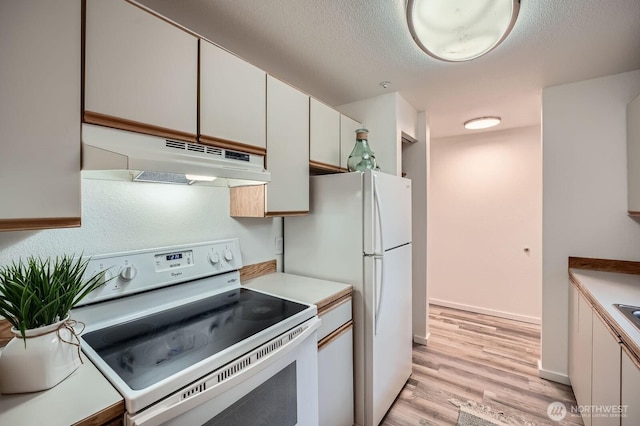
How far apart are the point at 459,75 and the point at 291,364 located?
7.03ft

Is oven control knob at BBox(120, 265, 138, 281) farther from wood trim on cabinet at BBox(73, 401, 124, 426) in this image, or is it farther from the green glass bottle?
the green glass bottle

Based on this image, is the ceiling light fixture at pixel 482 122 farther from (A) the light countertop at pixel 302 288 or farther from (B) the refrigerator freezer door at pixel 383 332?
(A) the light countertop at pixel 302 288

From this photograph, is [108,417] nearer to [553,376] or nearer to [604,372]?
[604,372]

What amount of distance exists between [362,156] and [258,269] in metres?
1.08

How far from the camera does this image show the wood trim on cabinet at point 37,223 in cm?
76

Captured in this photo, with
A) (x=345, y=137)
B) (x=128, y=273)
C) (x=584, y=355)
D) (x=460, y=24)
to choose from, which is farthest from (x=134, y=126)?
(x=584, y=355)

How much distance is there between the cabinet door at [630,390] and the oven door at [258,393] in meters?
1.21

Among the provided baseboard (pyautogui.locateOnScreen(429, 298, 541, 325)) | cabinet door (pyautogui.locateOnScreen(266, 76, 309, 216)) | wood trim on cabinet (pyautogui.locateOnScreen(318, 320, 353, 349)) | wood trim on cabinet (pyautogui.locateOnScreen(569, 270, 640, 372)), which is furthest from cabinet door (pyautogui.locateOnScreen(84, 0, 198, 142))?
baseboard (pyautogui.locateOnScreen(429, 298, 541, 325))

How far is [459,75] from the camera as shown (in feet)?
6.52

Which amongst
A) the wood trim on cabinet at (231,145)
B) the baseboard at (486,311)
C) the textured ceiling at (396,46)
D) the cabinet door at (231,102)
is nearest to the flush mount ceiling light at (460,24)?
the textured ceiling at (396,46)

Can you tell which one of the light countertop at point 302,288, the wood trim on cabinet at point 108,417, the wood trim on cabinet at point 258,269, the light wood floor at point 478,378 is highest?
the wood trim on cabinet at point 258,269

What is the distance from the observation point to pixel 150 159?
3.09 ft

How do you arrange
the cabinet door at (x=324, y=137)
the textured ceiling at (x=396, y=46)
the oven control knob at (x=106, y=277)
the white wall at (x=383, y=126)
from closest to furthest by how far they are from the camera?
the oven control knob at (x=106, y=277) → the textured ceiling at (x=396, y=46) → the cabinet door at (x=324, y=137) → the white wall at (x=383, y=126)

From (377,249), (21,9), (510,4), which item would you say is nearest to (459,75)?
(510,4)
